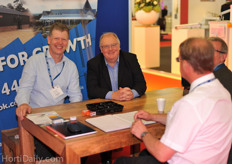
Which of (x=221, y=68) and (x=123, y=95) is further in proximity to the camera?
(x=123, y=95)

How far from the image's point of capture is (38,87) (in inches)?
125

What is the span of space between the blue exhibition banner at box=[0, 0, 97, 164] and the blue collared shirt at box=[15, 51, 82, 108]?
Result: 38cm

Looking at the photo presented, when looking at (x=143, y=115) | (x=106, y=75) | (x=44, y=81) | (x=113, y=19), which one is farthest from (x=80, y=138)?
(x=113, y=19)

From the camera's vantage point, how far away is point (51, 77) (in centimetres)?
320

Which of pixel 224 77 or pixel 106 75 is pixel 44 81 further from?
pixel 224 77

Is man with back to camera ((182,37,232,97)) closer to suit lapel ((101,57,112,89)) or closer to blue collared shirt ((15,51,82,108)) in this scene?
suit lapel ((101,57,112,89))

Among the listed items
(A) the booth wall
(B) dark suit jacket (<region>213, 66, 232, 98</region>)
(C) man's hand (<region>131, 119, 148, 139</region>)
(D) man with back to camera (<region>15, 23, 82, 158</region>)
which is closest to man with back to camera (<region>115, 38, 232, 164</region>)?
(C) man's hand (<region>131, 119, 148, 139</region>)

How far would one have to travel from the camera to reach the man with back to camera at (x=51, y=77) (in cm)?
312

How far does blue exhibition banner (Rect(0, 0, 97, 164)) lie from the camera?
3.46m

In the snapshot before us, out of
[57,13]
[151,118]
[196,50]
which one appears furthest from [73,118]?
[57,13]

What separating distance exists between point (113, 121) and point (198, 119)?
800 mm

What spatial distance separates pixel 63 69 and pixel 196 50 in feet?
5.95

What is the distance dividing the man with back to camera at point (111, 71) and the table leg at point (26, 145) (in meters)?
0.78

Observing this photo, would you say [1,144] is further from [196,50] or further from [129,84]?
[196,50]
